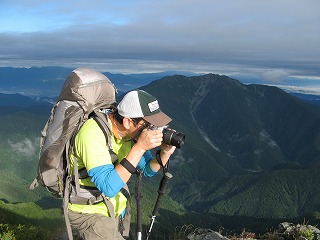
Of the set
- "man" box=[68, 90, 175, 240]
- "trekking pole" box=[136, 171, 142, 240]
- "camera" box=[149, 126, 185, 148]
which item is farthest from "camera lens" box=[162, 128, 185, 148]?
"trekking pole" box=[136, 171, 142, 240]

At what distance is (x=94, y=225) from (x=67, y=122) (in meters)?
1.91

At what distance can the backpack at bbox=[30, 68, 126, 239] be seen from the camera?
247 inches

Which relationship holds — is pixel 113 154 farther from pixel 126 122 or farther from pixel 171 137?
pixel 171 137

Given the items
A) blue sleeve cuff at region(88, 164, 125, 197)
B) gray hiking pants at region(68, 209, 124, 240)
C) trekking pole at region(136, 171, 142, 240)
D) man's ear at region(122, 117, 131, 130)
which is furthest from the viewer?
trekking pole at region(136, 171, 142, 240)

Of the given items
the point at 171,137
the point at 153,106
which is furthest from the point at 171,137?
the point at 153,106

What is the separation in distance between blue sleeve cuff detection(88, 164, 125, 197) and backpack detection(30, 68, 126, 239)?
0.55 meters

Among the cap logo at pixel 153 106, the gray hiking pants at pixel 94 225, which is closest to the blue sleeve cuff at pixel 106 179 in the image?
the gray hiking pants at pixel 94 225

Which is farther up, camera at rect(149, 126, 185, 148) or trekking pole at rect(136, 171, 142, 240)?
camera at rect(149, 126, 185, 148)

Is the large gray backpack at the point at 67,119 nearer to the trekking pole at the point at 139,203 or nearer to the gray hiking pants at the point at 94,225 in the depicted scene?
the gray hiking pants at the point at 94,225

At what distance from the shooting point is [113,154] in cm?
661

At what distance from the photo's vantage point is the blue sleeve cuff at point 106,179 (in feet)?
19.1

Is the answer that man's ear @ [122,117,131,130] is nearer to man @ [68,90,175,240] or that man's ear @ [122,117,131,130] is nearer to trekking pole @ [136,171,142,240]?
man @ [68,90,175,240]

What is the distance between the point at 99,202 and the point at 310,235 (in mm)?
7139

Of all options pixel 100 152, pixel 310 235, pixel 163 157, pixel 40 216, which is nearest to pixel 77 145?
pixel 100 152
